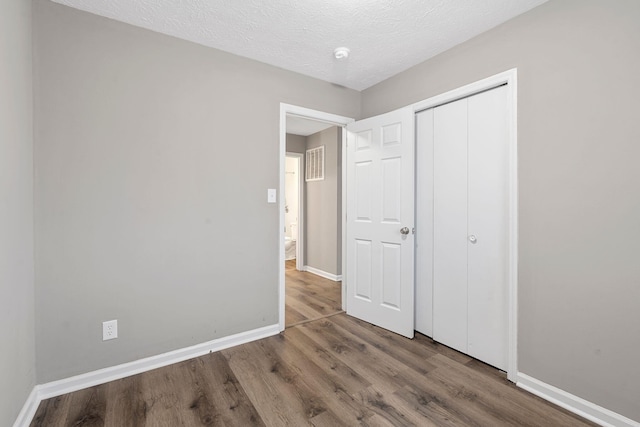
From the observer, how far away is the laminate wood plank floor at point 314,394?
1597 millimetres

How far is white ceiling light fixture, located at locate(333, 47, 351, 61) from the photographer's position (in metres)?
2.31

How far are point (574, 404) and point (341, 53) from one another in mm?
2796

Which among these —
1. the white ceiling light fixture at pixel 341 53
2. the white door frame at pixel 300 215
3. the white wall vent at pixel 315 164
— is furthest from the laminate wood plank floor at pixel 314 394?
the white wall vent at pixel 315 164

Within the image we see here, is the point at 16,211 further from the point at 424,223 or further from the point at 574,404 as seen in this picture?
the point at 574,404

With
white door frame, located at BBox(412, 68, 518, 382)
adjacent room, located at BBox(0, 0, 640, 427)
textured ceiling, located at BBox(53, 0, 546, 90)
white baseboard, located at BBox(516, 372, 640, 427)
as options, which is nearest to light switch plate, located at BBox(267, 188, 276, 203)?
adjacent room, located at BBox(0, 0, 640, 427)

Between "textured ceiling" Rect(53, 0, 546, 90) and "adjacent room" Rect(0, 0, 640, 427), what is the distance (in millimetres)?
18

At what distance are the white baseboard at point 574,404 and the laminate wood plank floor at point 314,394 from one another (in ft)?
0.18

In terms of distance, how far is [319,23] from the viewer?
2.01m

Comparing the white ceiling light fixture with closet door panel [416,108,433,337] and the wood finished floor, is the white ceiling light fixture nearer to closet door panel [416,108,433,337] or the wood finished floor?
closet door panel [416,108,433,337]

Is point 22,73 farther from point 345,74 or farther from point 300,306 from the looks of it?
point 300,306

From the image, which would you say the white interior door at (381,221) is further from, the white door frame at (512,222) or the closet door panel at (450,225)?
the white door frame at (512,222)

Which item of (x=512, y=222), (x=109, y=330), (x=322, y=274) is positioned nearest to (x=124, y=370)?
(x=109, y=330)

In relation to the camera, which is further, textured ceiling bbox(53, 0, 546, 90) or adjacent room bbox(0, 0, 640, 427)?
textured ceiling bbox(53, 0, 546, 90)

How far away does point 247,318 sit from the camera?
2531 millimetres
